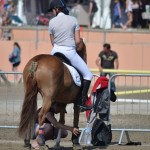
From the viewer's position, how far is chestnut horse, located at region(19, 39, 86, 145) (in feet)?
39.8

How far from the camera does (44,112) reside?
12367mm

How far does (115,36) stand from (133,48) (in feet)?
2.69

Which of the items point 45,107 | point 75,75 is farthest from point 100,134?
point 45,107

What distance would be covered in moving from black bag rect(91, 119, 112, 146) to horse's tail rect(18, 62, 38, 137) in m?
1.46

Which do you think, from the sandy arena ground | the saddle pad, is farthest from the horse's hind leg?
the sandy arena ground

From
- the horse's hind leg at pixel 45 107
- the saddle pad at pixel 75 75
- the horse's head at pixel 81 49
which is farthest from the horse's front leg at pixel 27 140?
the horse's head at pixel 81 49

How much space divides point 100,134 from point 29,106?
5.49 ft

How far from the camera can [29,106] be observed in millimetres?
12367

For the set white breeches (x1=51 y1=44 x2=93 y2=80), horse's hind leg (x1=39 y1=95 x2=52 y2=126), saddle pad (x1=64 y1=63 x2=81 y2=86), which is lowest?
horse's hind leg (x1=39 y1=95 x2=52 y2=126)

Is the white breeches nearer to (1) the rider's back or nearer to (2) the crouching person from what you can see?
(1) the rider's back

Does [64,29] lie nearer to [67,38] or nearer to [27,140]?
[67,38]

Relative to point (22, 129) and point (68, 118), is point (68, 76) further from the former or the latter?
point (68, 118)

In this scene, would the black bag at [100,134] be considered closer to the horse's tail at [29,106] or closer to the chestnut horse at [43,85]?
the chestnut horse at [43,85]

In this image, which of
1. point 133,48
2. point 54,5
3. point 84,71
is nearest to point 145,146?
point 84,71
